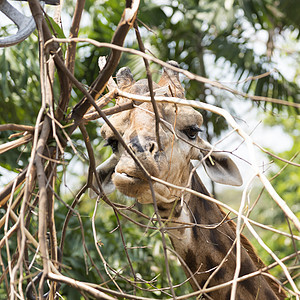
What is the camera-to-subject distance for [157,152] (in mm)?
2455

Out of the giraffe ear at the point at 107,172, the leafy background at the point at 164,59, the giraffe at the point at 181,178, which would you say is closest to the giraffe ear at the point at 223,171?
the giraffe at the point at 181,178

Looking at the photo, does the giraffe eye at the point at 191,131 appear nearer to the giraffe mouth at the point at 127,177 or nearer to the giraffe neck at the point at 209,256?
the giraffe neck at the point at 209,256

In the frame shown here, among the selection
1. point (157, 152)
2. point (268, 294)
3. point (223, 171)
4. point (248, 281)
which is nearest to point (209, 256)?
point (248, 281)

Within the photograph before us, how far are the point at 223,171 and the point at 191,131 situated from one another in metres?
0.41

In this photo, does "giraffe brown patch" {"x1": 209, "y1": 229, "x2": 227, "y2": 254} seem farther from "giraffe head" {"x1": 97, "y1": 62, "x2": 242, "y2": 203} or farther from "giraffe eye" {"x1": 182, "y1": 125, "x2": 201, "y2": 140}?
"giraffe eye" {"x1": 182, "y1": 125, "x2": 201, "y2": 140}

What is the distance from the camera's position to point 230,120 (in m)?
1.66

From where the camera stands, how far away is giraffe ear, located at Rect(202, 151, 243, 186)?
313cm

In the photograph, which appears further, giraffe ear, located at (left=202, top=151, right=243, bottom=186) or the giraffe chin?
giraffe ear, located at (left=202, top=151, right=243, bottom=186)

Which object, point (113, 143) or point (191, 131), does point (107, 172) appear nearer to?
point (113, 143)

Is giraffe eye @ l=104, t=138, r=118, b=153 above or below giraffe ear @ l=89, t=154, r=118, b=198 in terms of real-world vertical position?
above

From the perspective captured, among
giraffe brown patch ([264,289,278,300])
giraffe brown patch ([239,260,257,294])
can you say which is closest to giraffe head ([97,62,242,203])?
giraffe brown patch ([239,260,257,294])

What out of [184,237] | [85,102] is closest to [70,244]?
[184,237]

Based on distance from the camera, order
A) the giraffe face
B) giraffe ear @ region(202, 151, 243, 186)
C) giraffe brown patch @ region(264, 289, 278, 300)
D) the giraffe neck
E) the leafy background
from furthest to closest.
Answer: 1. the leafy background
2. giraffe ear @ region(202, 151, 243, 186)
3. giraffe brown patch @ region(264, 289, 278, 300)
4. the giraffe neck
5. the giraffe face

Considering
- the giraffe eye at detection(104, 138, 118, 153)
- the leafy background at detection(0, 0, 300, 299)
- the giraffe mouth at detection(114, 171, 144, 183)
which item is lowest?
the leafy background at detection(0, 0, 300, 299)
